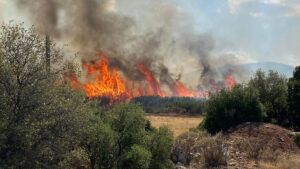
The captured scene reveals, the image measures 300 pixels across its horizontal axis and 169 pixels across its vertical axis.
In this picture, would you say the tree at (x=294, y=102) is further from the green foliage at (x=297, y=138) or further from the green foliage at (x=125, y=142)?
the green foliage at (x=125, y=142)

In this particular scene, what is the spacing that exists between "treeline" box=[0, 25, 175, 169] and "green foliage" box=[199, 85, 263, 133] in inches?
550

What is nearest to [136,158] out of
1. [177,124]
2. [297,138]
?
[297,138]

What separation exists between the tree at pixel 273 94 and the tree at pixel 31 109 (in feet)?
83.6

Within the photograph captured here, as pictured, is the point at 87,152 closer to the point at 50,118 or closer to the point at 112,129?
the point at 112,129

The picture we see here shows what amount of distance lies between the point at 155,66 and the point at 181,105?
15.4m

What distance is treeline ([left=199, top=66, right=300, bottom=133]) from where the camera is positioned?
2520 centimetres

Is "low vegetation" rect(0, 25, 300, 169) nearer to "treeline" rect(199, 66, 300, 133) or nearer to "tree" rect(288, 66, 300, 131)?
"treeline" rect(199, 66, 300, 133)

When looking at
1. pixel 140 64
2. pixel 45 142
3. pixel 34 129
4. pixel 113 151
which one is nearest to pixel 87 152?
pixel 113 151

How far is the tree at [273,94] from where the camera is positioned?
29703 millimetres

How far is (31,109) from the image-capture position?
9.99 metres

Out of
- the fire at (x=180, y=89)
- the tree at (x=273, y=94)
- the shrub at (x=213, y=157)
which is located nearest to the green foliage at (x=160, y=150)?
the shrub at (x=213, y=157)

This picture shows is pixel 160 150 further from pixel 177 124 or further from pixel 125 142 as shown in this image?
pixel 177 124

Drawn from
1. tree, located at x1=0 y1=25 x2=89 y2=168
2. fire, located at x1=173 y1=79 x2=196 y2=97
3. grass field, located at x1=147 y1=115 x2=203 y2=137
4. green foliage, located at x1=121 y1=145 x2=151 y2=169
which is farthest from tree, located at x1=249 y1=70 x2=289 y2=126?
fire, located at x1=173 y1=79 x2=196 y2=97

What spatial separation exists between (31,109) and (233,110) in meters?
20.0
